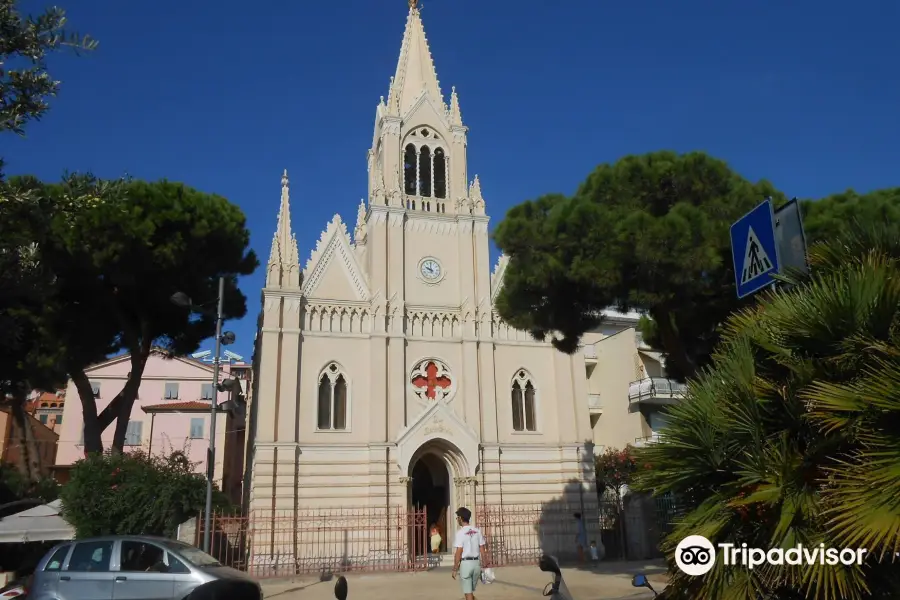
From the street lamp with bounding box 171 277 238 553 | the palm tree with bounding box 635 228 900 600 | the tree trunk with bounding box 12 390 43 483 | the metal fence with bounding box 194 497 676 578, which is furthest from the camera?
the tree trunk with bounding box 12 390 43 483

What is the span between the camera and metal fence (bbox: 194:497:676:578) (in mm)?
21078

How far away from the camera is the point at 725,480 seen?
20.4ft

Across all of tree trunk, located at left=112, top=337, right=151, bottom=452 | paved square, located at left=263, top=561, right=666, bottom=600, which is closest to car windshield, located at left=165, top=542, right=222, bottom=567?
paved square, located at left=263, top=561, right=666, bottom=600

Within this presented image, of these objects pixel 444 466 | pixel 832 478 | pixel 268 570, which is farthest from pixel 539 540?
pixel 832 478

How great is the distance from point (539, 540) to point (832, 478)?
20.5 m

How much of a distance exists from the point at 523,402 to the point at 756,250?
789 inches

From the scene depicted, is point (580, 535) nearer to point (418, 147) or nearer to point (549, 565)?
point (418, 147)

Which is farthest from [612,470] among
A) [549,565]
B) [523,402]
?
[549,565]

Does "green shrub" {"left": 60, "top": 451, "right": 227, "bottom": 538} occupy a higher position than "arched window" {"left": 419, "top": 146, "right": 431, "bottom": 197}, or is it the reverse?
"arched window" {"left": 419, "top": 146, "right": 431, "bottom": 197}

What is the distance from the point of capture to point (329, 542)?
2277 centimetres

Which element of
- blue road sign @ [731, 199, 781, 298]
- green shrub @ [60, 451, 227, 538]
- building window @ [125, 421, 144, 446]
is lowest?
green shrub @ [60, 451, 227, 538]

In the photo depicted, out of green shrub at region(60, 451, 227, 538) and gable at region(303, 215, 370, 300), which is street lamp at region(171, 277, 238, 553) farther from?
gable at region(303, 215, 370, 300)

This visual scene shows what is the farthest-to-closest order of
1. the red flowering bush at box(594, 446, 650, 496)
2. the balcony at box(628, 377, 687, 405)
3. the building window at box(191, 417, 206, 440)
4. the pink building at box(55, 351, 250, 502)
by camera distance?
the building window at box(191, 417, 206, 440)
the pink building at box(55, 351, 250, 502)
the balcony at box(628, 377, 687, 405)
the red flowering bush at box(594, 446, 650, 496)

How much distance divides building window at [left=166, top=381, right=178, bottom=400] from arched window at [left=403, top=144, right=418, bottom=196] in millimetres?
22122
